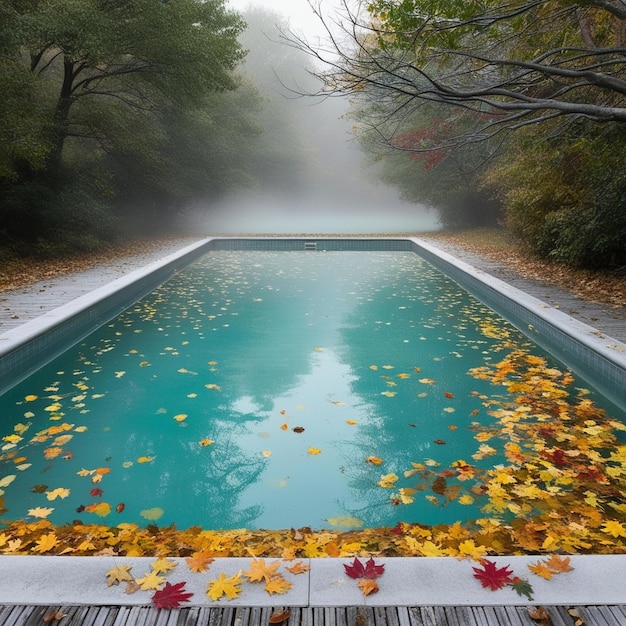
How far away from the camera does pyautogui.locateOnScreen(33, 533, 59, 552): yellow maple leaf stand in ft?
8.54

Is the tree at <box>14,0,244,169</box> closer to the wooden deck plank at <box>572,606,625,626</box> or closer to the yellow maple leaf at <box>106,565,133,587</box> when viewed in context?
the yellow maple leaf at <box>106,565,133,587</box>

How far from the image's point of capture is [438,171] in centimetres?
2238

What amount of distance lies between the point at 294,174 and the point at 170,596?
32911mm

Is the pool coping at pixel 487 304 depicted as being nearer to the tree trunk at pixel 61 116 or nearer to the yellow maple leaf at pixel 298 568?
the yellow maple leaf at pixel 298 568

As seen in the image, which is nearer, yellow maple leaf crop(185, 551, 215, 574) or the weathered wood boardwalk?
the weathered wood boardwalk

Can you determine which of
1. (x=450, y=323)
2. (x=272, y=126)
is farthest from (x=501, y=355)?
(x=272, y=126)

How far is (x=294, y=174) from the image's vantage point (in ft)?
110

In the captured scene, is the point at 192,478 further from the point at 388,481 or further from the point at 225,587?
the point at 225,587

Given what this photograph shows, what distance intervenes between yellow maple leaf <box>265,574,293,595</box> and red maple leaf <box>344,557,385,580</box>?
0.75ft

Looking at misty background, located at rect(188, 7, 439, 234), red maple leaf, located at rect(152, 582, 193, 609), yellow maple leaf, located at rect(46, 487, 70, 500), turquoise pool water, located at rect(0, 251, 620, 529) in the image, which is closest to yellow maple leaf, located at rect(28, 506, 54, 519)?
turquoise pool water, located at rect(0, 251, 620, 529)

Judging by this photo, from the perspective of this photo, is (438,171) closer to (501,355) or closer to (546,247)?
(546,247)

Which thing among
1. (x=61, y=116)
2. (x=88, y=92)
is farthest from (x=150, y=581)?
(x=88, y=92)

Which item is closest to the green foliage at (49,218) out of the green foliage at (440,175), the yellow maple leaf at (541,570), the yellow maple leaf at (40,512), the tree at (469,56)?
the green foliage at (440,175)

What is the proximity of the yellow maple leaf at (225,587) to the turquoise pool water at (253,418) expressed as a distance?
0.98m
